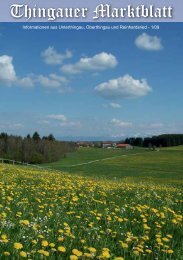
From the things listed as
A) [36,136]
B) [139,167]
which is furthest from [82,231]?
[36,136]

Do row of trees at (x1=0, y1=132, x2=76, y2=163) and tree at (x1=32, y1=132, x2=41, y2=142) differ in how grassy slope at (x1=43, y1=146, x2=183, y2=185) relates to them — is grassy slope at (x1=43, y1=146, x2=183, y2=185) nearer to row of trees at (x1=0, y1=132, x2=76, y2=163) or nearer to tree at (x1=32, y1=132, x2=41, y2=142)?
row of trees at (x1=0, y1=132, x2=76, y2=163)

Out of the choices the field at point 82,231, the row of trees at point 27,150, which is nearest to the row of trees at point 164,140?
the row of trees at point 27,150

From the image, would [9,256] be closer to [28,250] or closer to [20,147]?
[28,250]

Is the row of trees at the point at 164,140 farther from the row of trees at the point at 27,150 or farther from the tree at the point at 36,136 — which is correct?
the row of trees at the point at 27,150

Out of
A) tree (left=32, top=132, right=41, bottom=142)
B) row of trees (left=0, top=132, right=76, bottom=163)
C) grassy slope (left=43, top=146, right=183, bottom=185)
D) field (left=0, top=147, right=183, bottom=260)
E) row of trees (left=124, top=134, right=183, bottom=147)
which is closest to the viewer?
field (left=0, top=147, right=183, bottom=260)

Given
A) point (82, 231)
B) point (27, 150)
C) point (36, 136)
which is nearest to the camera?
point (82, 231)

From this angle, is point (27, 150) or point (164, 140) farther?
point (164, 140)

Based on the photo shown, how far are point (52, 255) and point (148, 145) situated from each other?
187 meters

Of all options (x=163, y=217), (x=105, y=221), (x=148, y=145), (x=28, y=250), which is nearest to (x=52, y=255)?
(x=28, y=250)

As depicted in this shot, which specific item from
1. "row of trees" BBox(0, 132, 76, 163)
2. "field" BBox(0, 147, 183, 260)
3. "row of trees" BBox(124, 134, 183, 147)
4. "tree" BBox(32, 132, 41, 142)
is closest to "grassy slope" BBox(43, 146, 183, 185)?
"row of trees" BBox(0, 132, 76, 163)

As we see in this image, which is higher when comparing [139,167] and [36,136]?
[36,136]

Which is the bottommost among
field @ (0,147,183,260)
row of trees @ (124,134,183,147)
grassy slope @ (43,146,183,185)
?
grassy slope @ (43,146,183,185)

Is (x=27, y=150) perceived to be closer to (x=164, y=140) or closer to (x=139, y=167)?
(x=139, y=167)

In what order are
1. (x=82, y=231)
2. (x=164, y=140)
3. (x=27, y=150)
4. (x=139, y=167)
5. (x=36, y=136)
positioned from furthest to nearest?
(x=164, y=140), (x=36, y=136), (x=27, y=150), (x=139, y=167), (x=82, y=231)
